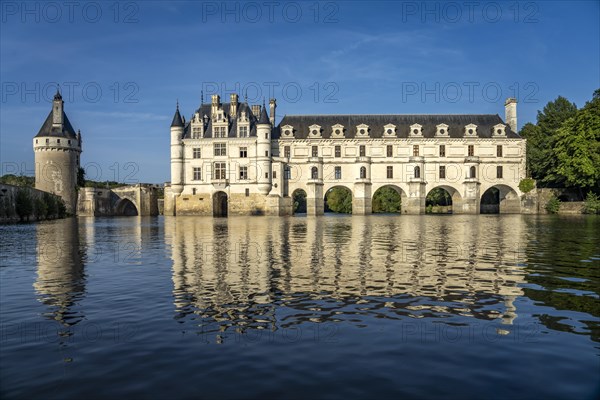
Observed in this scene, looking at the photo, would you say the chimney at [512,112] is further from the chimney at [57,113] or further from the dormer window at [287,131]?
the chimney at [57,113]

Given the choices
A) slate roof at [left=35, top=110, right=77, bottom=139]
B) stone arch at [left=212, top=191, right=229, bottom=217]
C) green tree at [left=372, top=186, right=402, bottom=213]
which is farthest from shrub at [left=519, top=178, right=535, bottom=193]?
slate roof at [left=35, top=110, right=77, bottom=139]

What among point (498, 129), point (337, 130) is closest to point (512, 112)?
point (498, 129)

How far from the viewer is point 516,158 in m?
69.2

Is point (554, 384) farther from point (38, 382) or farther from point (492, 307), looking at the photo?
point (38, 382)

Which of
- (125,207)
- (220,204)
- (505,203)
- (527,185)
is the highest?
(527,185)

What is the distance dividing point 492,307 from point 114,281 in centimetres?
908

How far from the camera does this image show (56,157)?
249 ft

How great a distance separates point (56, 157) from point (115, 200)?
489 inches

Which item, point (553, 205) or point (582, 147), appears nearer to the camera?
point (582, 147)

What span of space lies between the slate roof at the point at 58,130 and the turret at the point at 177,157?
62.5 feet

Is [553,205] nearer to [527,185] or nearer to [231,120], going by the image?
[527,185]

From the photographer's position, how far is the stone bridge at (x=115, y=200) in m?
79.1

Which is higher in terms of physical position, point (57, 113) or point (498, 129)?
point (57, 113)

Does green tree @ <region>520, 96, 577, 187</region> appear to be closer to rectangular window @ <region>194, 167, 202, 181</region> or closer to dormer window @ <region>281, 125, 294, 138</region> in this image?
dormer window @ <region>281, 125, 294, 138</region>
